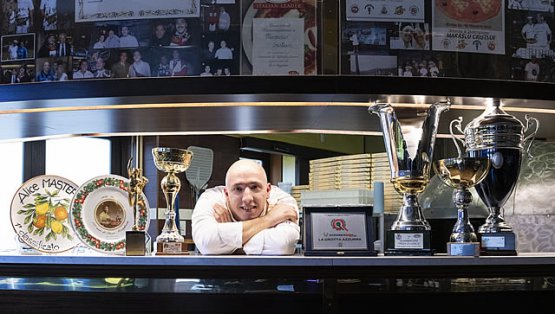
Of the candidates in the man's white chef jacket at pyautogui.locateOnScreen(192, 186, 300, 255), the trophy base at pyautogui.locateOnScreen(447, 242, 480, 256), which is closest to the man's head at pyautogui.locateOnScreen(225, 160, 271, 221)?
the man's white chef jacket at pyautogui.locateOnScreen(192, 186, 300, 255)

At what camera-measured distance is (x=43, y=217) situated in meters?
2.66

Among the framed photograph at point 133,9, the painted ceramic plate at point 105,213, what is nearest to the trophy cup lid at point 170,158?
the painted ceramic plate at point 105,213

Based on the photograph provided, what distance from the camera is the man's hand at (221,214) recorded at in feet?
8.86

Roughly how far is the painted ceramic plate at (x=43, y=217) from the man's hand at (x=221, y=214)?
1.60 feet

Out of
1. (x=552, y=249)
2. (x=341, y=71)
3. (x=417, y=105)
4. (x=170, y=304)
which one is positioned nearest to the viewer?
(x=170, y=304)

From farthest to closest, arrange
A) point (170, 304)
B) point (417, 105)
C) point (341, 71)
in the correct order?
1. point (417, 105)
2. point (341, 71)
3. point (170, 304)

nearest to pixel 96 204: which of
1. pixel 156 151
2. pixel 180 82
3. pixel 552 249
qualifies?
pixel 156 151

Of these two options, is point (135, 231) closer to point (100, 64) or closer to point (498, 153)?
point (100, 64)

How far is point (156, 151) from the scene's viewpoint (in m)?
2.57

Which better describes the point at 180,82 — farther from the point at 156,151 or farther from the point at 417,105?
the point at 417,105

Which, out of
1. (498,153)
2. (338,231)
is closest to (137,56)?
(338,231)

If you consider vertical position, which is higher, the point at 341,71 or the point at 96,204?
the point at 341,71

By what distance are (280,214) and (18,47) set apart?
104 centimetres

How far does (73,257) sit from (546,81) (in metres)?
1.57
